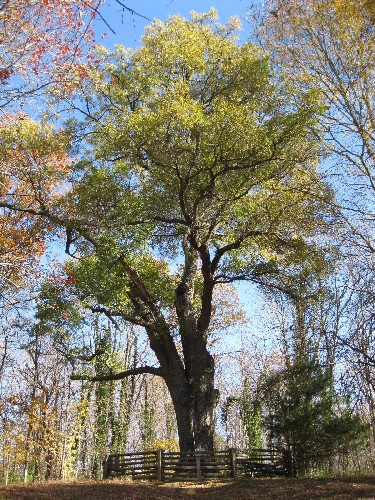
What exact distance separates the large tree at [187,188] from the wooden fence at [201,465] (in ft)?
1.49

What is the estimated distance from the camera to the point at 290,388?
1307cm

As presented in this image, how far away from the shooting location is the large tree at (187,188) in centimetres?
1038

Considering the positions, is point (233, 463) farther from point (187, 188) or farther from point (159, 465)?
point (187, 188)

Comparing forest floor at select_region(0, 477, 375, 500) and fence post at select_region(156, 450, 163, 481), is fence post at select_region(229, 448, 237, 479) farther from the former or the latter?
fence post at select_region(156, 450, 163, 481)

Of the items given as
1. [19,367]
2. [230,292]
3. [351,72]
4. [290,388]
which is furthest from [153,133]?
[19,367]

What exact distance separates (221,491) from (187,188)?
6.48 meters

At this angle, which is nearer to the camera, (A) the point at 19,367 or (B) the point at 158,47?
(B) the point at 158,47

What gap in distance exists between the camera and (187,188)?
10.9 m

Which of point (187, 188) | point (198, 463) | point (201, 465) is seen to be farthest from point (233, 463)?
point (187, 188)

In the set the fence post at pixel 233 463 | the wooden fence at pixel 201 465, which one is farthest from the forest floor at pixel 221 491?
the fence post at pixel 233 463

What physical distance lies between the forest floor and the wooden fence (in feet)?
2.64

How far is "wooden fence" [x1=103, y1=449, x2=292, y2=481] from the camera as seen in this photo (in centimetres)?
1250

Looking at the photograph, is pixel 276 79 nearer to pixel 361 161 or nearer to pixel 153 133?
pixel 153 133

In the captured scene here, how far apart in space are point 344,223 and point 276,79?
4105mm
